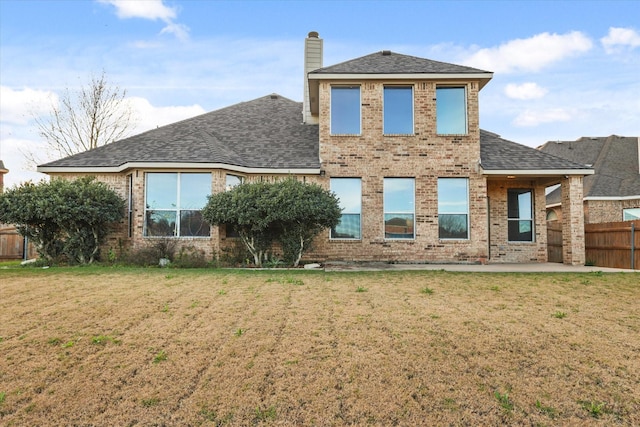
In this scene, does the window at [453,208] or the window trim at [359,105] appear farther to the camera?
the window trim at [359,105]

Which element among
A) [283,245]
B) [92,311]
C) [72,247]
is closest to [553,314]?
[92,311]

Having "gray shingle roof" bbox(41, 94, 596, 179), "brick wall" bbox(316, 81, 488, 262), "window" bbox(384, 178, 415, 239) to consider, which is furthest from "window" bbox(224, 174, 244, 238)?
"window" bbox(384, 178, 415, 239)

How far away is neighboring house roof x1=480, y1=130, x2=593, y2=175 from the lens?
13.8 metres

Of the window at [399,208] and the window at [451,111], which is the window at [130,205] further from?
the window at [451,111]

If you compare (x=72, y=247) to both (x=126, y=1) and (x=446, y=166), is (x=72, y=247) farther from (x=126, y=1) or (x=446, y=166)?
(x=446, y=166)

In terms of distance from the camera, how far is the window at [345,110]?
14.6 metres

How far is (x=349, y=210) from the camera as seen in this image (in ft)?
47.2

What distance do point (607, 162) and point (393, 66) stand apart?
1586 centimetres

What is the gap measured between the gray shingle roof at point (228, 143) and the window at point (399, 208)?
2.69 m

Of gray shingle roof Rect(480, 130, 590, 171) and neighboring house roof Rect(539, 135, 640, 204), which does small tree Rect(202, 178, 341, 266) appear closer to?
gray shingle roof Rect(480, 130, 590, 171)

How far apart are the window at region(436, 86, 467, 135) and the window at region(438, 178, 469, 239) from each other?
1.72m

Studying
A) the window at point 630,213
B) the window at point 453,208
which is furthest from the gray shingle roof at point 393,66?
the window at point 630,213

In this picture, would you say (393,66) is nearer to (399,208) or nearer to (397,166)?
(397,166)

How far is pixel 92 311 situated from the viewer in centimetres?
598
